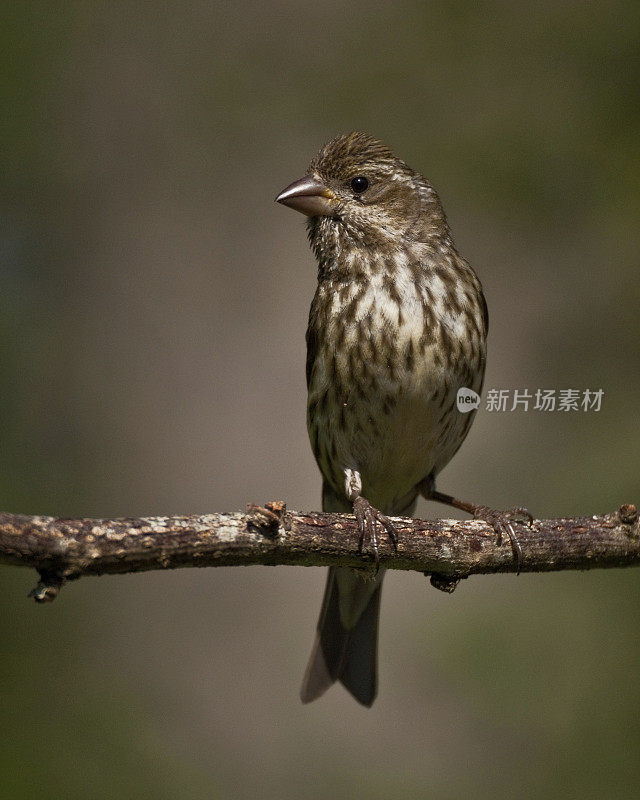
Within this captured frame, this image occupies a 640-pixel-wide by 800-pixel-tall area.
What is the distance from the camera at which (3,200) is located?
6.79 metres

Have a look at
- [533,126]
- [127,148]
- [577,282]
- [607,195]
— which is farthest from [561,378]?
[127,148]

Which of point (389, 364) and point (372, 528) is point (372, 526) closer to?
point (372, 528)

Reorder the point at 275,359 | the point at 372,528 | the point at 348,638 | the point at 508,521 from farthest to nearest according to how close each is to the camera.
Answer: the point at 275,359
the point at 348,638
the point at 508,521
the point at 372,528

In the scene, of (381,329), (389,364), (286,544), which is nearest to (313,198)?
(381,329)

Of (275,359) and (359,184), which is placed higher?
(359,184)

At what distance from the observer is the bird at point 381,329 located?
437cm

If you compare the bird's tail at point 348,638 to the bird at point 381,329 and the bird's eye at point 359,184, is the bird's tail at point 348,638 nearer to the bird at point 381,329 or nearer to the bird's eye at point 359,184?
the bird at point 381,329

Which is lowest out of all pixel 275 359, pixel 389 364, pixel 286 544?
pixel 286 544

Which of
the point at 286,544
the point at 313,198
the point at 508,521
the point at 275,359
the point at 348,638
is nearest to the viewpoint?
the point at 286,544

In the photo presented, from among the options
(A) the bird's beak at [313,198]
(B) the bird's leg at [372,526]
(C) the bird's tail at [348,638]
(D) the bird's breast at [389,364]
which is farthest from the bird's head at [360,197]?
(C) the bird's tail at [348,638]

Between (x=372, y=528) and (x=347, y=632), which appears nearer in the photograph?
(x=372, y=528)

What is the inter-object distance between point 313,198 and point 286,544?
6.69ft

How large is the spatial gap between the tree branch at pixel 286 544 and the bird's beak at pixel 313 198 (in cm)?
170

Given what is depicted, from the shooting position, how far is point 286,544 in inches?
124
